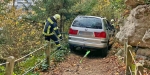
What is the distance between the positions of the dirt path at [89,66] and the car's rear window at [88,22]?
1.55 metres

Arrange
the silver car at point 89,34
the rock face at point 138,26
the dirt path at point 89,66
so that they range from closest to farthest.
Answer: the dirt path at point 89,66 → the rock face at point 138,26 → the silver car at point 89,34

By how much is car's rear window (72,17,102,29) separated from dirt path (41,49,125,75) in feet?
5.09

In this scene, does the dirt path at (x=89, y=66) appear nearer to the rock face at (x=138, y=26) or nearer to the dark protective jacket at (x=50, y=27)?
the rock face at (x=138, y=26)

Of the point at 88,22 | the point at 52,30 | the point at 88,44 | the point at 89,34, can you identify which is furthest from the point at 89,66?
the point at 52,30

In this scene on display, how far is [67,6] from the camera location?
14.8 metres

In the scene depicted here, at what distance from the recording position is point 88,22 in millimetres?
10430

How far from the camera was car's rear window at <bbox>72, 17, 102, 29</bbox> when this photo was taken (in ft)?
33.8

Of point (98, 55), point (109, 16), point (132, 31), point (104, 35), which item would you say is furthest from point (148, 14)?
point (109, 16)

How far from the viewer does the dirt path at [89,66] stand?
8.04 meters

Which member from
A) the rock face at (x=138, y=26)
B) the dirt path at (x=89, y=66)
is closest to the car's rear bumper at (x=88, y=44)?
the dirt path at (x=89, y=66)

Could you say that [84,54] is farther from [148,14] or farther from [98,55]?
[148,14]

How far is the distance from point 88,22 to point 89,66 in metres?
2.33

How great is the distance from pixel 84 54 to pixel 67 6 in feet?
15.8

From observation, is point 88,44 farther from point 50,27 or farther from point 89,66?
point 50,27
